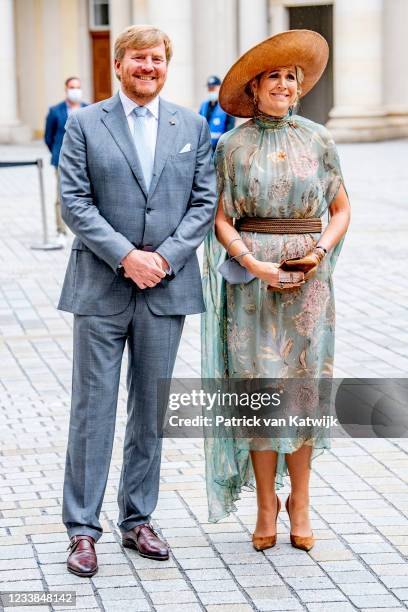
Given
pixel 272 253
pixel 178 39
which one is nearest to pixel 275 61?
pixel 272 253

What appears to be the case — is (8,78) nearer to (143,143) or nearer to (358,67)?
(358,67)

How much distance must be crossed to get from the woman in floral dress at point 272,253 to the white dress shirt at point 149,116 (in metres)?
0.28

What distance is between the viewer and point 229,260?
502 cm

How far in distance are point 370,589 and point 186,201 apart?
4.87ft

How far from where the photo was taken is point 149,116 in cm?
490

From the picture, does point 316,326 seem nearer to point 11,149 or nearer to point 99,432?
point 99,432

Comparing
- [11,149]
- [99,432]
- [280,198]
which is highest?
[280,198]

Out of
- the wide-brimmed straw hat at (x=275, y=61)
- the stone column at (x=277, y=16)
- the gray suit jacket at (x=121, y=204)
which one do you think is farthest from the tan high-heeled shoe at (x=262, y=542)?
the stone column at (x=277, y=16)

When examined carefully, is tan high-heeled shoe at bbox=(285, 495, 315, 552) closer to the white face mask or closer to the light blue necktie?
the light blue necktie

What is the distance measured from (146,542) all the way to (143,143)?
1.43 metres

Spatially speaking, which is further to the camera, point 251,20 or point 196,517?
point 251,20

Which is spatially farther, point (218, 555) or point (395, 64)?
point (395, 64)

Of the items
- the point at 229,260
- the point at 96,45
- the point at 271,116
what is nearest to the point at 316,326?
the point at 229,260

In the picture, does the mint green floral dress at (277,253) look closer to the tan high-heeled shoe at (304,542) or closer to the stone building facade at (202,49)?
the tan high-heeled shoe at (304,542)
